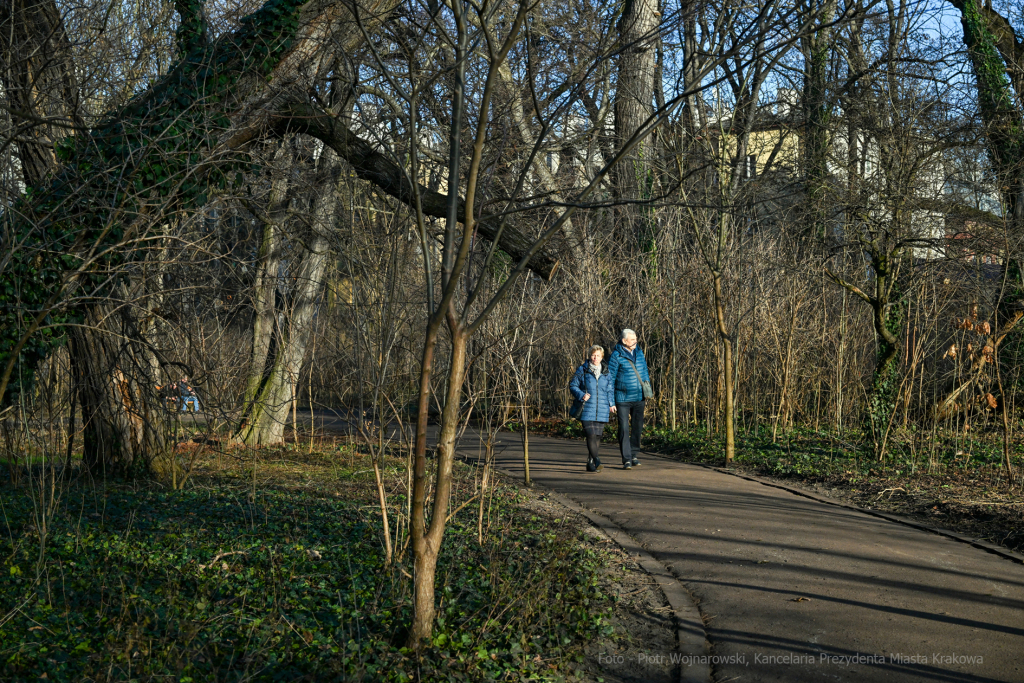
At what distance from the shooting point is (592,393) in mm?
10641

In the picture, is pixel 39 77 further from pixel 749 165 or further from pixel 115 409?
pixel 749 165

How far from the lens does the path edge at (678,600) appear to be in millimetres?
4508

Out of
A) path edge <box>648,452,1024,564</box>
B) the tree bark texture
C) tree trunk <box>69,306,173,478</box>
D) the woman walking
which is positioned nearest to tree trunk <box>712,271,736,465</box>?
path edge <box>648,452,1024,564</box>

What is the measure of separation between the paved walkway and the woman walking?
4.45 feet

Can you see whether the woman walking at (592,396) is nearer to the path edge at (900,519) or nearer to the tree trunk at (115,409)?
the path edge at (900,519)

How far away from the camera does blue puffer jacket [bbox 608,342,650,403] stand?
11.0 meters

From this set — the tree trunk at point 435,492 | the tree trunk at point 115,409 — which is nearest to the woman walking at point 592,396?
the tree trunk at point 115,409

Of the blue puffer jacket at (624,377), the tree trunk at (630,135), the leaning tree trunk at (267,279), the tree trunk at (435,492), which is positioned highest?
the tree trunk at (630,135)

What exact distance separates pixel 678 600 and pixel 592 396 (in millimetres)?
5108

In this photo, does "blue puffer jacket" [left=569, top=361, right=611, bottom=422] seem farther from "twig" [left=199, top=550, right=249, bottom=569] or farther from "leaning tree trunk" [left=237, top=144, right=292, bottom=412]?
"twig" [left=199, top=550, right=249, bottom=569]

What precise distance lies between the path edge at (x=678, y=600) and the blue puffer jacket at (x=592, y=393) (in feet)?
7.36

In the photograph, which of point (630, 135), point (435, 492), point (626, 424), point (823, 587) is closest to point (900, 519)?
point (823, 587)

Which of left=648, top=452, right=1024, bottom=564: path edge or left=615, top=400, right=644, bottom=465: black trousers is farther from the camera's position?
left=615, top=400, right=644, bottom=465: black trousers

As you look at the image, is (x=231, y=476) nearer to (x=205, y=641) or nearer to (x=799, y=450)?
(x=205, y=641)
